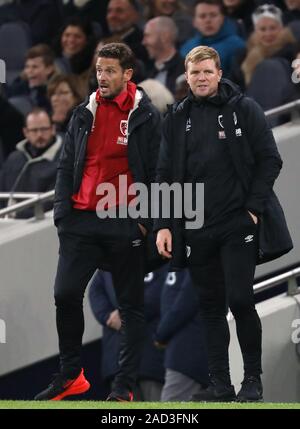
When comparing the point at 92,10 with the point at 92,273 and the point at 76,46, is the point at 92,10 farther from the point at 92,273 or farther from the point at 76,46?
the point at 92,273

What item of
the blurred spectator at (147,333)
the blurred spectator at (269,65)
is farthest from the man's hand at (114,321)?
the blurred spectator at (269,65)

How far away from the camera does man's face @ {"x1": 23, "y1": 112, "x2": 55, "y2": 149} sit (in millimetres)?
13430

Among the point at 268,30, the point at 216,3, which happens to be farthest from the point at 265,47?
the point at 216,3

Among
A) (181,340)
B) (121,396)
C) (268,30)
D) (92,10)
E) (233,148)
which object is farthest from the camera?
(92,10)

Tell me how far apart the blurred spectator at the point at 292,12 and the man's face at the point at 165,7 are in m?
1.41

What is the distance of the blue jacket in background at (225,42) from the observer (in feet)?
45.5

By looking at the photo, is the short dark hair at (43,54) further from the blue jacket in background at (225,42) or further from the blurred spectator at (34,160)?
the blurred spectator at (34,160)

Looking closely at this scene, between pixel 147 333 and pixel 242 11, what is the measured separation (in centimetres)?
387

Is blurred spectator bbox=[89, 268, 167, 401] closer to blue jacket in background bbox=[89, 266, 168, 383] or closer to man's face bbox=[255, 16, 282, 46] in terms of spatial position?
blue jacket in background bbox=[89, 266, 168, 383]

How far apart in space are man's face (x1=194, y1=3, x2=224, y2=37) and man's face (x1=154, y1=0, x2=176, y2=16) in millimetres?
1024

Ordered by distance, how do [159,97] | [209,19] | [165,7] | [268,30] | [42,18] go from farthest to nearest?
1. [42,18]
2. [165,7]
3. [209,19]
4. [268,30]
5. [159,97]

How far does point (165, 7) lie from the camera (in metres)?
15.3

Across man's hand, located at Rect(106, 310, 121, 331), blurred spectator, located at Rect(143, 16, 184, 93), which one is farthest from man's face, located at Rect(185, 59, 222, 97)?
blurred spectator, located at Rect(143, 16, 184, 93)
